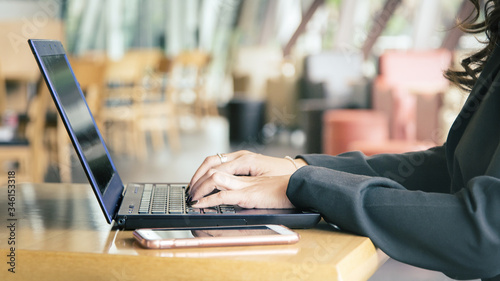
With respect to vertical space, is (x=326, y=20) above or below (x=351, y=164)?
above

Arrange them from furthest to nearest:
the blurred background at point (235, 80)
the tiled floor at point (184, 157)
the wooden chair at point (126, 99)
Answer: the wooden chair at point (126, 99), the tiled floor at point (184, 157), the blurred background at point (235, 80)

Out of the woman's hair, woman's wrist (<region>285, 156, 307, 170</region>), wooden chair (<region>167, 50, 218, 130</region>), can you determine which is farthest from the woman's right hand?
wooden chair (<region>167, 50, 218, 130</region>)

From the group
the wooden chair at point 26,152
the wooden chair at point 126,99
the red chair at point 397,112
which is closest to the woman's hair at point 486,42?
the red chair at point 397,112

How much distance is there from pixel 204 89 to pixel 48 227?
29.5 feet

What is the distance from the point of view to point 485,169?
884 mm

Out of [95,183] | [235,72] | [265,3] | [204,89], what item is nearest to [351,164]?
[95,183]

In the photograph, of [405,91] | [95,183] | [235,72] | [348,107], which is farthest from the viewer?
[235,72]

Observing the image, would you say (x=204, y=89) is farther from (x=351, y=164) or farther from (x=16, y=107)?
(x=351, y=164)

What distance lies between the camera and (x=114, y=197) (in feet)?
3.04

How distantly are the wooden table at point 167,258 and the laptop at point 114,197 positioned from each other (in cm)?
3

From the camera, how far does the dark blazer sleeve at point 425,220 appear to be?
0.73 metres

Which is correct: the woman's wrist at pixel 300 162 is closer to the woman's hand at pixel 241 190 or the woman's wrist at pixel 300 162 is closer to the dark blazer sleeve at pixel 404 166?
the dark blazer sleeve at pixel 404 166

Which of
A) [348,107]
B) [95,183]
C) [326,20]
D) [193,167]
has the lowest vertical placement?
[193,167]

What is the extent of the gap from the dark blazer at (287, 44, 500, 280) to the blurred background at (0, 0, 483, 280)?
0.20 metres
